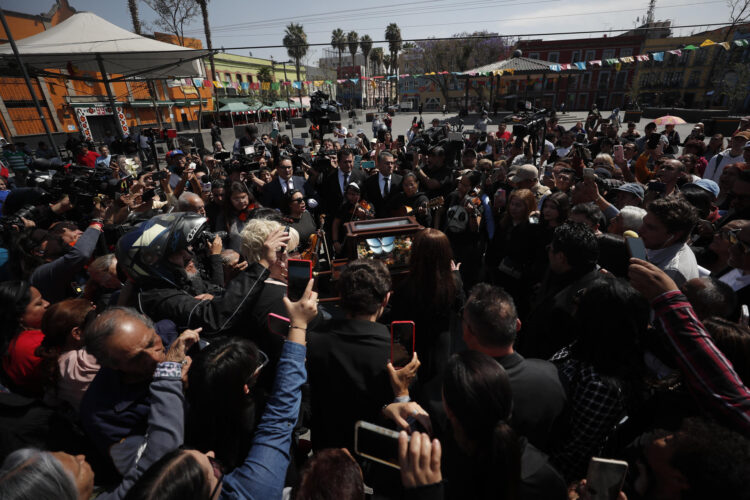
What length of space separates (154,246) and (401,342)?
1.60 meters

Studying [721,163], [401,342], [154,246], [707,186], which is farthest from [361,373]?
[721,163]

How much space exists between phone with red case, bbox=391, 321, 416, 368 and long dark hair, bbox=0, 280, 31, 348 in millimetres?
2332

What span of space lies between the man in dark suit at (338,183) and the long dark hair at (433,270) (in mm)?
3399

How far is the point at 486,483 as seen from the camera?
111cm

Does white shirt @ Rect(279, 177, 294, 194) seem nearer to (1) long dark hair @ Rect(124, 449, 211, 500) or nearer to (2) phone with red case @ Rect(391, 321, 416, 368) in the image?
(2) phone with red case @ Rect(391, 321, 416, 368)

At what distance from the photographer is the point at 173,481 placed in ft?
3.26

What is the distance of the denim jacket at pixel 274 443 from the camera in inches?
51.3

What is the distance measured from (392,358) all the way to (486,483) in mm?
703

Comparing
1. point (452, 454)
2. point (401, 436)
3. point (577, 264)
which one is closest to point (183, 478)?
point (401, 436)

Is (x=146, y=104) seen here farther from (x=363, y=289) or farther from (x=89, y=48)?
(x=363, y=289)

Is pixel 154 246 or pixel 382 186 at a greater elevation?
pixel 154 246

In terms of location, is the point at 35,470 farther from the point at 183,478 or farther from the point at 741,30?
the point at 741,30

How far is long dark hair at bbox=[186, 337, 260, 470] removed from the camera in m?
1.38

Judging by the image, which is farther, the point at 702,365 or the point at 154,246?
the point at 154,246
